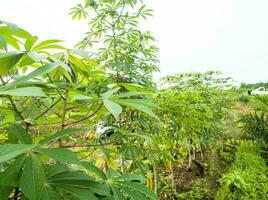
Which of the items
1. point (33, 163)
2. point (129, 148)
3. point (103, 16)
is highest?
point (103, 16)

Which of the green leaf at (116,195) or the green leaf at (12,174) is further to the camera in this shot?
the green leaf at (116,195)

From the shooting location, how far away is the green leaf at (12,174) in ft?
1.32

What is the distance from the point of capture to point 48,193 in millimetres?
426

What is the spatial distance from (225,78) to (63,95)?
Result: 3.25m

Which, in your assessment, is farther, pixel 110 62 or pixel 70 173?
pixel 110 62

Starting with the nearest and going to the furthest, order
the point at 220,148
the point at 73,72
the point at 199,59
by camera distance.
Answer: the point at 73,72, the point at 220,148, the point at 199,59

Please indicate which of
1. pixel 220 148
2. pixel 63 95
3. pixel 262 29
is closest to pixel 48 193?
pixel 63 95

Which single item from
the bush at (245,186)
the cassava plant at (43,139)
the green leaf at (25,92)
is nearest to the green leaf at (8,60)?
the cassava plant at (43,139)

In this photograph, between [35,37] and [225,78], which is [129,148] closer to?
[35,37]

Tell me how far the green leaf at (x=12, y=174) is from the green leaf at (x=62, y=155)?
0.03 m

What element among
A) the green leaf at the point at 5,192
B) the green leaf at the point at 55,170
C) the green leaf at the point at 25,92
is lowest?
the green leaf at the point at 5,192

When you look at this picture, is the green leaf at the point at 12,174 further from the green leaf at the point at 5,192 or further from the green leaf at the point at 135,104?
the green leaf at the point at 135,104

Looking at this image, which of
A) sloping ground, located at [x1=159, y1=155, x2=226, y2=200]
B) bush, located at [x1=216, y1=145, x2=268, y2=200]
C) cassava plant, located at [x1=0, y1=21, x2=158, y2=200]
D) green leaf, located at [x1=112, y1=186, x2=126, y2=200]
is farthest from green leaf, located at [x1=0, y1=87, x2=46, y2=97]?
sloping ground, located at [x1=159, y1=155, x2=226, y2=200]

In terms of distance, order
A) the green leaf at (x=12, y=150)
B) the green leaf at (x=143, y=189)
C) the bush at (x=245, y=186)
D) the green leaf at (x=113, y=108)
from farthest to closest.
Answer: the bush at (x=245, y=186) → the green leaf at (x=143, y=189) → the green leaf at (x=113, y=108) → the green leaf at (x=12, y=150)
